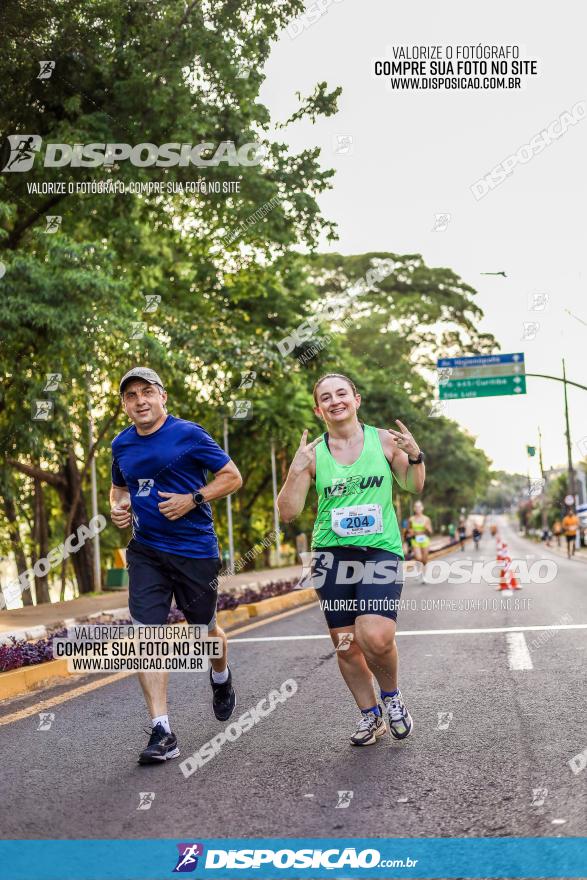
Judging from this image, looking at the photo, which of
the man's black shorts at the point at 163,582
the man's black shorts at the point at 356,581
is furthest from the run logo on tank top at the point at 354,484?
the man's black shorts at the point at 163,582

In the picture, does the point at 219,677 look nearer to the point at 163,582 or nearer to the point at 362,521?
the point at 163,582

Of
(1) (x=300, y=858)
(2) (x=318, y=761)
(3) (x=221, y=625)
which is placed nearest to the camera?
(1) (x=300, y=858)

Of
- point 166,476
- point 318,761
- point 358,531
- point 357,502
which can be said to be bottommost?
point 318,761

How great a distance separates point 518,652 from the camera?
8695 millimetres

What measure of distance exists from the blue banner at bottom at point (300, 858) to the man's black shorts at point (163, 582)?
65.0 inches

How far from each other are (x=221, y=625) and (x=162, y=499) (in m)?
8.43

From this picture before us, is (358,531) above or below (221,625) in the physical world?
above

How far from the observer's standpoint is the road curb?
786 cm

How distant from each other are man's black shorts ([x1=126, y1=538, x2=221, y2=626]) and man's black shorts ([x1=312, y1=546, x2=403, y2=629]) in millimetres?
640

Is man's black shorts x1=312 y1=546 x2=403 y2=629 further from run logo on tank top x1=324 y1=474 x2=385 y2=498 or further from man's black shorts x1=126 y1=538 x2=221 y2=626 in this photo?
man's black shorts x1=126 y1=538 x2=221 y2=626

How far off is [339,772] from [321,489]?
4.59 ft

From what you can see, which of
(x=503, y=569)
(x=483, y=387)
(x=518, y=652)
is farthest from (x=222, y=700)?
(x=483, y=387)

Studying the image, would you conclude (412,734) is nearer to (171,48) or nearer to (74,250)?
(74,250)

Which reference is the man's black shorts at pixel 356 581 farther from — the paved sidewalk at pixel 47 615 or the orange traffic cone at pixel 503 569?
the orange traffic cone at pixel 503 569
